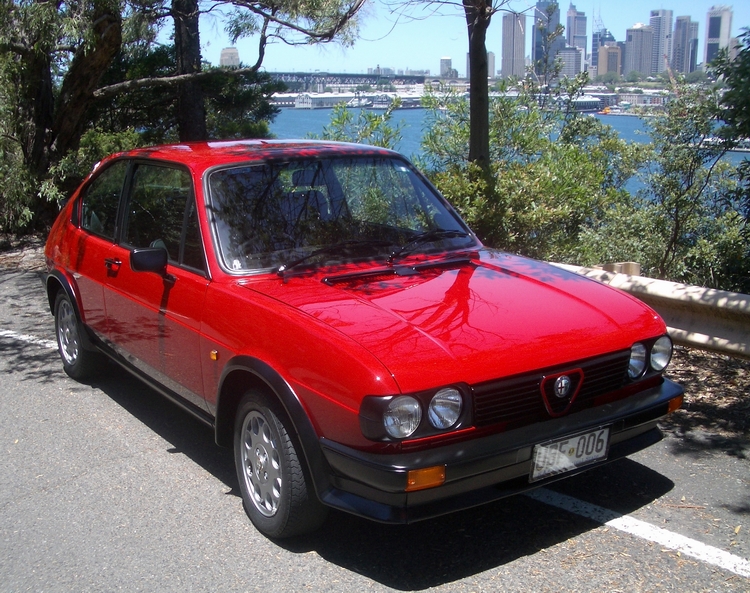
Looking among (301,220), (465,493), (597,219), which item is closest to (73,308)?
(301,220)

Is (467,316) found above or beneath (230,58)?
beneath

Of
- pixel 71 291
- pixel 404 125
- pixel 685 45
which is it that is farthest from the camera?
pixel 685 45

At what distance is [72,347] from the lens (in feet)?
20.9

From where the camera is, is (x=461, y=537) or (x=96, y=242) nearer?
(x=461, y=537)

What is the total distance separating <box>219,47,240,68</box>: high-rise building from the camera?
1253 cm

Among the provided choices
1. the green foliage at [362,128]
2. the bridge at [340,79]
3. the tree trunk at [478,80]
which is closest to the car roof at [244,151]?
the tree trunk at [478,80]

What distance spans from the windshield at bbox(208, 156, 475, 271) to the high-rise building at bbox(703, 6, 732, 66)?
3744mm

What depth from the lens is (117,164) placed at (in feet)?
19.0

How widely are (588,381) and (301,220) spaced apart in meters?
1.87

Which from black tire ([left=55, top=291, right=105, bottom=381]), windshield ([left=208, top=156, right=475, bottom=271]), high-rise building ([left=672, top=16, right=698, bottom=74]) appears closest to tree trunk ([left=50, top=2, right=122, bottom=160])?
black tire ([left=55, top=291, right=105, bottom=381])

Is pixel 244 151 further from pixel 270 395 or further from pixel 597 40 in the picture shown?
pixel 597 40

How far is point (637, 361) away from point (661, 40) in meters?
10.0

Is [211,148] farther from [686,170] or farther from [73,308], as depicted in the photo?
[686,170]

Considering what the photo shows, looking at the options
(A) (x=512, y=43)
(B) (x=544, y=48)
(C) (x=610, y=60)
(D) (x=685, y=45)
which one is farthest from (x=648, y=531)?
(C) (x=610, y=60)
